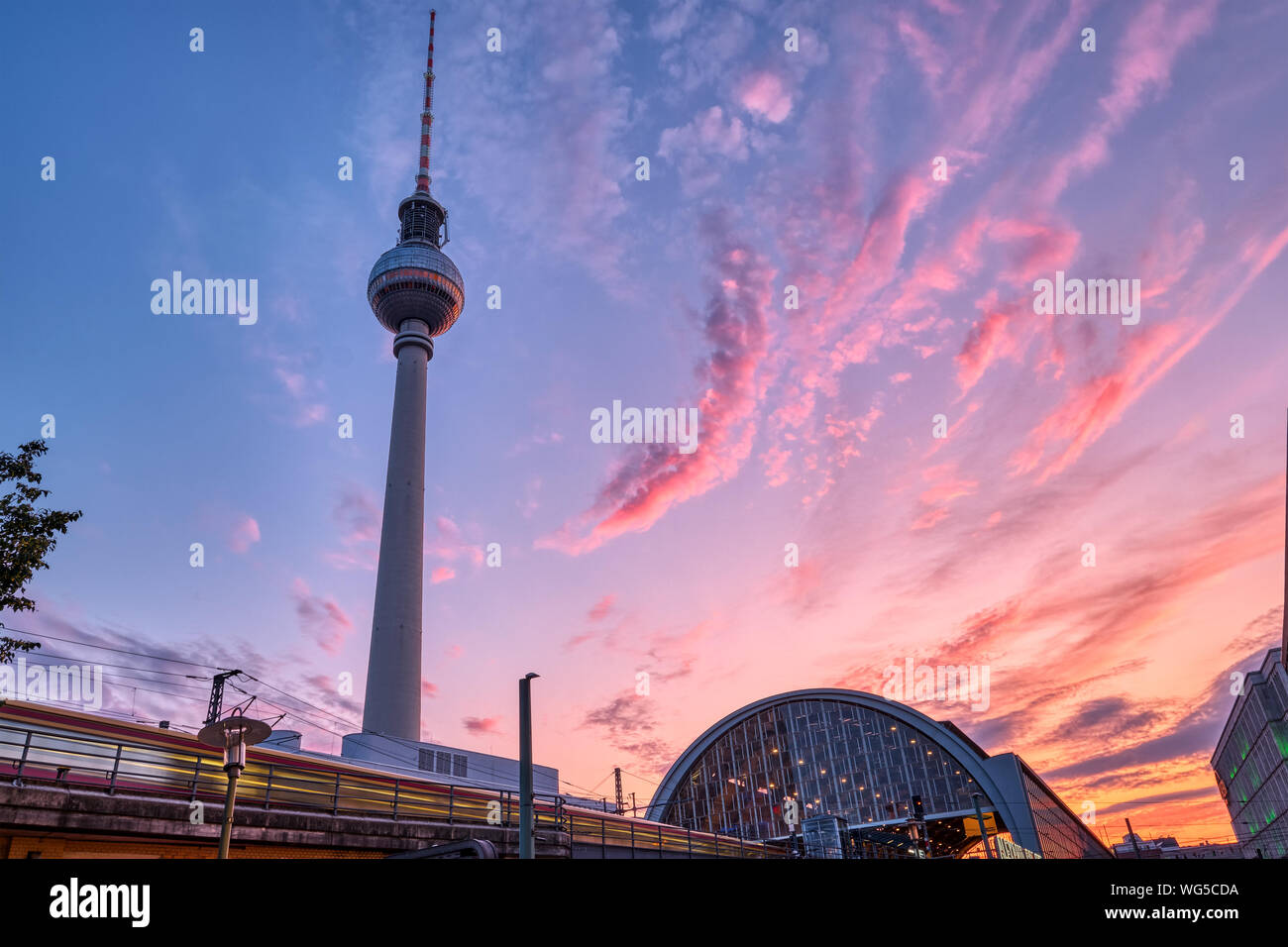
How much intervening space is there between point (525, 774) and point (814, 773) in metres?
65.7

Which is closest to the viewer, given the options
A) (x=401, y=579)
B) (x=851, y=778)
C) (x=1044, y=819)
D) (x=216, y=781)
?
(x=216, y=781)

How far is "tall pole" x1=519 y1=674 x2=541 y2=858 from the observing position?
17938mm

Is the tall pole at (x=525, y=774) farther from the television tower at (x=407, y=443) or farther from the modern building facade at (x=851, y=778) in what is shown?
the modern building facade at (x=851, y=778)

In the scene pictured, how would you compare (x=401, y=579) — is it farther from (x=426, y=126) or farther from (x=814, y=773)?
(x=426, y=126)

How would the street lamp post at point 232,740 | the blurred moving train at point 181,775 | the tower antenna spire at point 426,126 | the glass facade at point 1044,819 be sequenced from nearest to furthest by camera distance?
the street lamp post at point 232,740 < the blurred moving train at point 181,775 < the glass facade at point 1044,819 < the tower antenna spire at point 426,126

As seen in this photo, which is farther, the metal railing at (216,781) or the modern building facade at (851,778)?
the modern building facade at (851,778)

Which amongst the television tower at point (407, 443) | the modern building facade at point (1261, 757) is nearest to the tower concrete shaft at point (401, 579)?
the television tower at point (407, 443)

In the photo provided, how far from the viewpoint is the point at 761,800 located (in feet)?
258

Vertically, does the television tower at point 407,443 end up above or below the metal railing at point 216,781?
above

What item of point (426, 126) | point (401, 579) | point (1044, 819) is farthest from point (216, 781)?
point (426, 126)

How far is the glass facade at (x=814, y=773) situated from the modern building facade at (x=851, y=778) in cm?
10

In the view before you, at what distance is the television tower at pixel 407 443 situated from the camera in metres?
68.1

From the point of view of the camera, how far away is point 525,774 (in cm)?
1866
